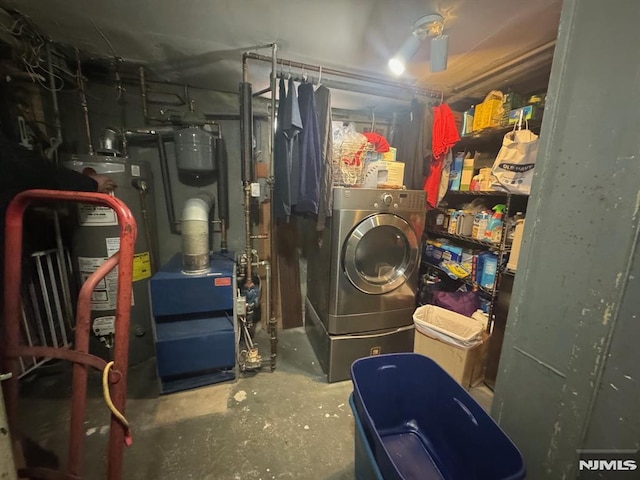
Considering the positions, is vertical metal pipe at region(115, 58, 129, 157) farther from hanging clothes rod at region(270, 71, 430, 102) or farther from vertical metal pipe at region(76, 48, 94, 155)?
hanging clothes rod at region(270, 71, 430, 102)

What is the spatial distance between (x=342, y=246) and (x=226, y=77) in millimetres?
1648

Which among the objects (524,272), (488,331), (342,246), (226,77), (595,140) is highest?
(226,77)

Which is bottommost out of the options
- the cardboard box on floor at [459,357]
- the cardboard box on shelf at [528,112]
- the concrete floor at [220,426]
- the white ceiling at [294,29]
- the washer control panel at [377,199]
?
the concrete floor at [220,426]

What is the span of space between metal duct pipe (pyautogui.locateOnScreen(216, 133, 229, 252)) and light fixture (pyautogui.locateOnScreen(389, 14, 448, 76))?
1.51m

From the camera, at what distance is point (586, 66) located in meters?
0.68

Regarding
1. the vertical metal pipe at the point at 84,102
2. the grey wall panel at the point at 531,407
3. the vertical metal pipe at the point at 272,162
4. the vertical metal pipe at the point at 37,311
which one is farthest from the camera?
the vertical metal pipe at the point at 84,102

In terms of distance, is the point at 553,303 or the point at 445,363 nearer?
the point at 553,303

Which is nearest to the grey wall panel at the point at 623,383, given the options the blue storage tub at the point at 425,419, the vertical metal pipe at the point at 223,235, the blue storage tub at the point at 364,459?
the blue storage tub at the point at 425,419

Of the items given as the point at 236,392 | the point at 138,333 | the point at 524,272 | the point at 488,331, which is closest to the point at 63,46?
the point at 138,333

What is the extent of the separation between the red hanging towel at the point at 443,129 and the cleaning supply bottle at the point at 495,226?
62 cm

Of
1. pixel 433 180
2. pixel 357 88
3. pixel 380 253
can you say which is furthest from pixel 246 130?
pixel 433 180

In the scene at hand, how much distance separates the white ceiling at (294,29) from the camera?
1225 mm

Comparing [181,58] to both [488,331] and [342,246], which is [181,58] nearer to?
[342,246]
